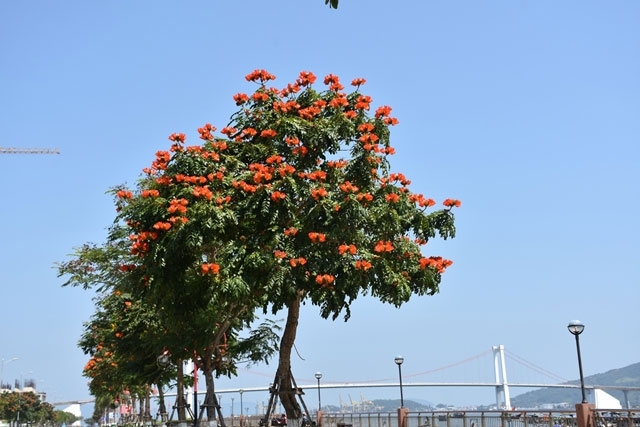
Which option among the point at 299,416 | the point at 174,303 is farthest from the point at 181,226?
the point at 299,416

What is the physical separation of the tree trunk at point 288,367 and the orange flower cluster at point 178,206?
14.7 feet

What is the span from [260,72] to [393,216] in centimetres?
543

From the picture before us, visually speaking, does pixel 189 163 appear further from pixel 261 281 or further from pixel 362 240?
pixel 362 240

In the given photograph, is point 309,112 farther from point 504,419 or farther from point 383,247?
point 504,419

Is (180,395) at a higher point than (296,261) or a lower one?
lower

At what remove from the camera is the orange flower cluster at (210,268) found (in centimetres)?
1775

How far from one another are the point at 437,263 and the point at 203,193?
6.35 meters

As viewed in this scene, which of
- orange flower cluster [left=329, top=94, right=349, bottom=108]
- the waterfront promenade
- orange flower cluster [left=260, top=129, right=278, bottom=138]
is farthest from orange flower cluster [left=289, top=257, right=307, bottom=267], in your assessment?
the waterfront promenade

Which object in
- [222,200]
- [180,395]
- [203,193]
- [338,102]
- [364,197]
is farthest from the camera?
[180,395]

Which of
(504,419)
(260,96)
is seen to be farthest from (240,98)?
(504,419)

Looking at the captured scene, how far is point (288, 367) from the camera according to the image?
2144cm

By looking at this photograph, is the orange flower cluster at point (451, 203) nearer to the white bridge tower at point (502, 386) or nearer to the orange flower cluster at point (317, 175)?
the orange flower cluster at point (317, 175)

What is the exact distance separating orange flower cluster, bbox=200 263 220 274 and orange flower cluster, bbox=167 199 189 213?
1384mm

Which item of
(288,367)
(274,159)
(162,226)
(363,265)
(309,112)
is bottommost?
(288,367)
